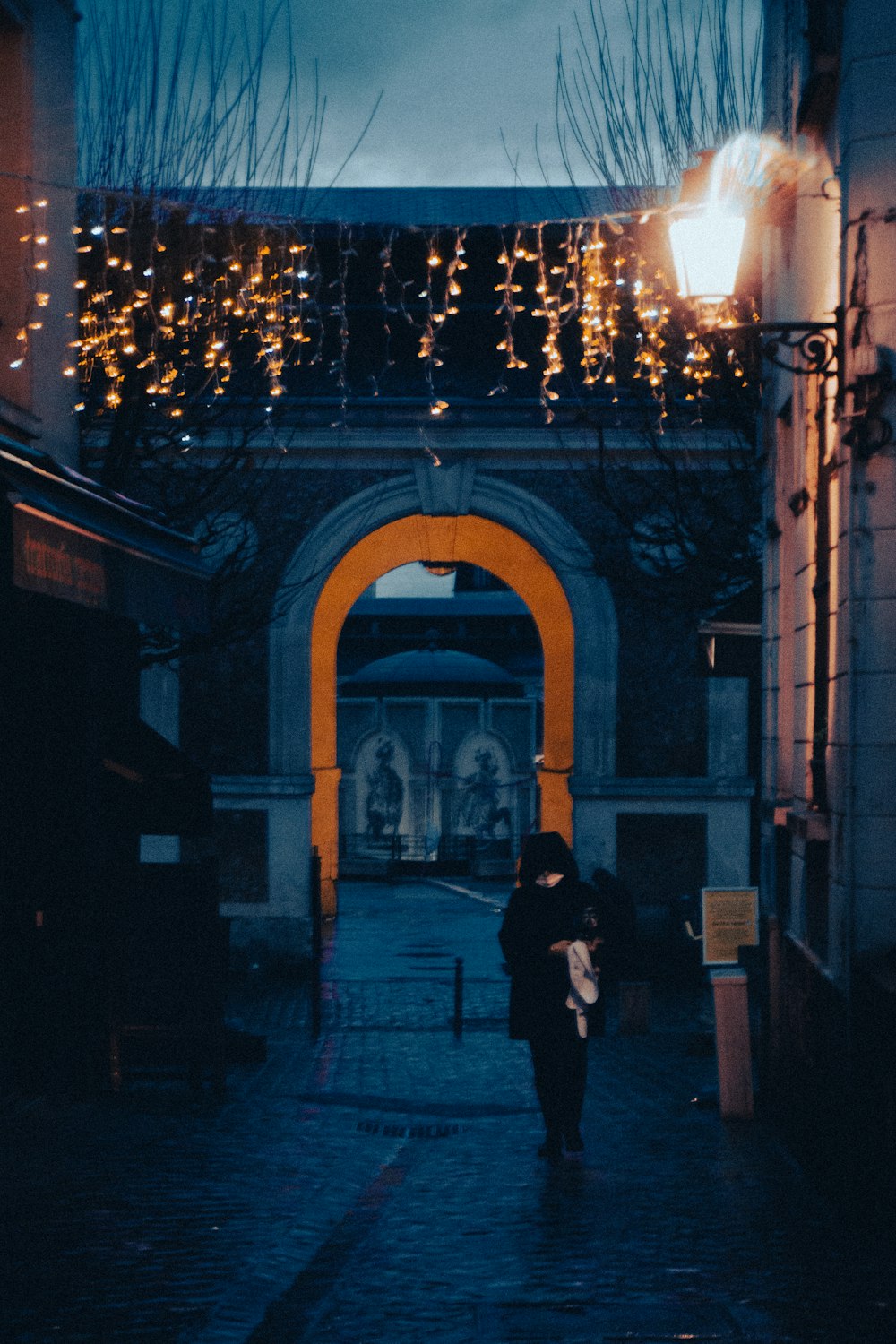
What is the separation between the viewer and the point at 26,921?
9.37 m

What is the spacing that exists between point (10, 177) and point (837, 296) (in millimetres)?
5486

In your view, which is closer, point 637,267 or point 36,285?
point 36,285

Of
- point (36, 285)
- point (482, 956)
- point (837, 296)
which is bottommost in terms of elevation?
point (482, 956)

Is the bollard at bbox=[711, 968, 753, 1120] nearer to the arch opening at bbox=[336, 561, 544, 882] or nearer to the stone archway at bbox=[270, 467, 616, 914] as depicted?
the stone archway at bbox=[270, 467, 616, 914]

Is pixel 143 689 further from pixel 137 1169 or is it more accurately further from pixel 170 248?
pixel 137 1169

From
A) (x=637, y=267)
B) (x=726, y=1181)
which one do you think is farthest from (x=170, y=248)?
(x=726, y=1181)

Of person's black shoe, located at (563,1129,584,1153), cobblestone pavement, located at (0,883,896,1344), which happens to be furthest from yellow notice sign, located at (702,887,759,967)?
person's black shoe, located at (563,1129,584,1153)

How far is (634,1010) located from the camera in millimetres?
14000

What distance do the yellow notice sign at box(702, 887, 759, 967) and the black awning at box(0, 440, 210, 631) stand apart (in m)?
3.67

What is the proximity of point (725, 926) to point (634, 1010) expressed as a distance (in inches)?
137

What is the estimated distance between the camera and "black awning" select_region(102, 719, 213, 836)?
10.3 meters

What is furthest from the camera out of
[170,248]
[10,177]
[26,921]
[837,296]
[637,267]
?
[637,267]

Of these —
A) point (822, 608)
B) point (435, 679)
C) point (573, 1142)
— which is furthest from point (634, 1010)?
point (435, 679)

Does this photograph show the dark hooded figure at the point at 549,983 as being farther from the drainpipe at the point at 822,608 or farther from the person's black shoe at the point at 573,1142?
the drainpipe at the point at 822,608
